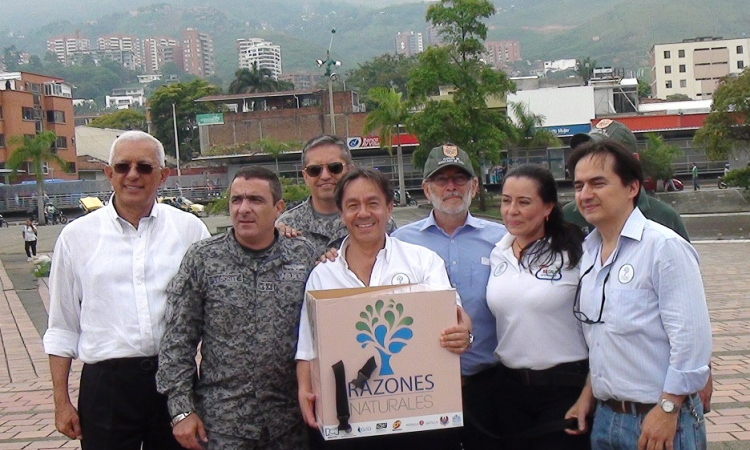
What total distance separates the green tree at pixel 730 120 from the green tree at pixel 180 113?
50000 millimetres

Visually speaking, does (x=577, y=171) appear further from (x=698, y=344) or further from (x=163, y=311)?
(x=163, y=311)

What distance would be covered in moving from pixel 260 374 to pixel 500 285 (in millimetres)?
1132

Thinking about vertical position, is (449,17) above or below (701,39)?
below

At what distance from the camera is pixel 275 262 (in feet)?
11.1

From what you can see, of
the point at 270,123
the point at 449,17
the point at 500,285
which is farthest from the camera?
Result: the point at 270,123

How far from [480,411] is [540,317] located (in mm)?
574

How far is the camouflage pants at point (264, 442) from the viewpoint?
3287 millimetres

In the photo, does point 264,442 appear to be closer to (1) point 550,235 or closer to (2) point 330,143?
(1) point 550,235

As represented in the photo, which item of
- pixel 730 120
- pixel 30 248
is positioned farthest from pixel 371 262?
pixel 730 120

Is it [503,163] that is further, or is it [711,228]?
[503,163]

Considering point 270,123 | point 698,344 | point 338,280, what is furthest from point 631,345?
point 270,123

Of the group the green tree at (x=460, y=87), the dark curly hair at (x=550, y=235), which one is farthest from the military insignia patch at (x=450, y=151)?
the green tree at (x=460, y=87)

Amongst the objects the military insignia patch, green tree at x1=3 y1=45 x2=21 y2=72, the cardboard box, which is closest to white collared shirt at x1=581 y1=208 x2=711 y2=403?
the cardboard box

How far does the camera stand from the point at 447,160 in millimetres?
3867
